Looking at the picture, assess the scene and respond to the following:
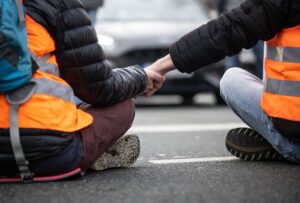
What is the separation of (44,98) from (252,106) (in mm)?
1266

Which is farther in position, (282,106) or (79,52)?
(282,106)

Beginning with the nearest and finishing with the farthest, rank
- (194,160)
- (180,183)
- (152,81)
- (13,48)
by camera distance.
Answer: (13,48) → (180,183) → (152,81) → (194,160)

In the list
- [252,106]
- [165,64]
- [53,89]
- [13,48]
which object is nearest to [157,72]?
[165,64]

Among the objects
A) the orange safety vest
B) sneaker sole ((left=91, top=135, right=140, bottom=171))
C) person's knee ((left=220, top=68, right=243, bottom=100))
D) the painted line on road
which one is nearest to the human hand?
sneaker sole ((left=91, top=135, right=140, bottom=171))

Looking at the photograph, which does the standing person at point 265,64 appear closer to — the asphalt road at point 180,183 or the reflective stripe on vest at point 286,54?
the reflective stripe on vest at point 286,54

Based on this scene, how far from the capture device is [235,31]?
11.8ft

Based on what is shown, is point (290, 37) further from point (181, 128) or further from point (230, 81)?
point (181, 128)

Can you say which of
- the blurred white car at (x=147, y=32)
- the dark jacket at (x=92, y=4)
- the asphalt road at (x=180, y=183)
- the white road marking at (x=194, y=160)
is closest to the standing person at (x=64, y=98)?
the asphalt road at (x=180, y=183)

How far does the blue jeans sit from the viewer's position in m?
3.78

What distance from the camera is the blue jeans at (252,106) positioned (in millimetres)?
3781

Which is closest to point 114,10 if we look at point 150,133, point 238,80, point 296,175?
point 150,133

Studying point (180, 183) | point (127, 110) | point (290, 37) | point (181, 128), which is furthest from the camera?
point (181, 128)

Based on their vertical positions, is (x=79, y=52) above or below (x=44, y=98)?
above

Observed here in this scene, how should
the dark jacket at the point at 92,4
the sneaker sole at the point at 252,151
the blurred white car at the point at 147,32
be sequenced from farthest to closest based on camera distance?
1. the blurred white car at the point at 147,32
2. the dark jacket at the point at 92,4
3. the sneaker sole at the point at 252,151
